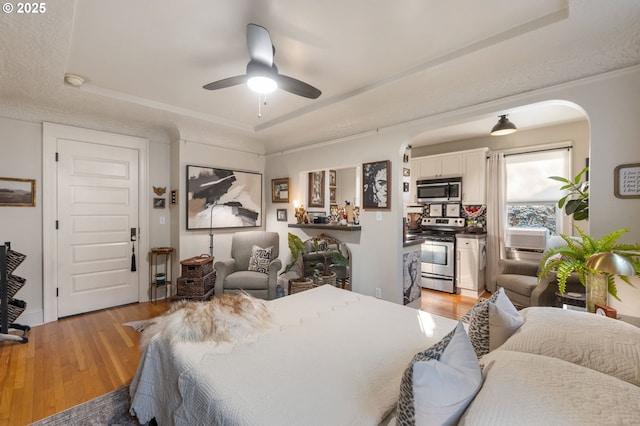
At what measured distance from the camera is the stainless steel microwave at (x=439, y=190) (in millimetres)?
4789

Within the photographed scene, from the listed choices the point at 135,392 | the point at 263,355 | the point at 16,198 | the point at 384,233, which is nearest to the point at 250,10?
the point at 263,355

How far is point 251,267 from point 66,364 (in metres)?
2.00

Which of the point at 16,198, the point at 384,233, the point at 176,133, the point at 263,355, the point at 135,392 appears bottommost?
the point at 135,392

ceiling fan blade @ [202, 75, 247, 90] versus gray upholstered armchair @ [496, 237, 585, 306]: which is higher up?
ceiling fan blade @ [202, 75, 247, 90]

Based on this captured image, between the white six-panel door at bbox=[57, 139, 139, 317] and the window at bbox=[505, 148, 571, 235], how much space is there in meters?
5.73

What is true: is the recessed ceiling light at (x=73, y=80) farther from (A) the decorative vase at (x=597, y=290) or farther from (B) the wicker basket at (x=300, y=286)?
(A) the decorative vase at (x=597, y=290)

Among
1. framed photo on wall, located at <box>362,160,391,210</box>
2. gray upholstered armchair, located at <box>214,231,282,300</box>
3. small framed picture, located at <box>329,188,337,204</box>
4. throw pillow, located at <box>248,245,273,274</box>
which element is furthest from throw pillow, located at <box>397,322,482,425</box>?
small framed picture, located at <box>329,188,337,204</box>

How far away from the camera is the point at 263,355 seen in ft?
4.51

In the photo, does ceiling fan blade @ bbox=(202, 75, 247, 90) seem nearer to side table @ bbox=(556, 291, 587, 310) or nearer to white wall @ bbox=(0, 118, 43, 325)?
white wall @ bbox=(0, 118, 43, 325)

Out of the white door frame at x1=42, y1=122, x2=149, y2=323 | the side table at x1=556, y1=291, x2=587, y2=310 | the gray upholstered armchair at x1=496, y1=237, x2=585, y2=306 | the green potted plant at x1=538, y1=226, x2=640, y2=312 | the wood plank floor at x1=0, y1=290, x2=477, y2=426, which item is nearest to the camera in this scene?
the green potted plant at x1=538, y1=226, x2=640, y2=312

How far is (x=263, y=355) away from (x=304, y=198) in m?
3.28

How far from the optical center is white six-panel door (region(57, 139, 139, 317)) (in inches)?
136

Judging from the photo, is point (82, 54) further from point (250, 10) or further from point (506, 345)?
point (506, 345)

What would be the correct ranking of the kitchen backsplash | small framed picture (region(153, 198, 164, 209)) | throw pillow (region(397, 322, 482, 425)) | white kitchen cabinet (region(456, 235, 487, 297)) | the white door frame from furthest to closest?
1. the kitchen backsplash
2. white kitchen cabinet (region(456, 235, 487, 297))
3. small framed picture (region(153, 198, 164, 209))
4. the white door frame
5. throw pillow (region(397, 322, 482, 425))
